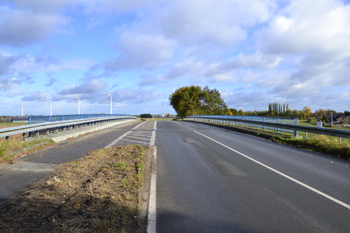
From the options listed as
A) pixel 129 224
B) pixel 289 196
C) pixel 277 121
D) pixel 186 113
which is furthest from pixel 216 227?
pixel 186 113

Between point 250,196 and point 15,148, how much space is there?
8855mm

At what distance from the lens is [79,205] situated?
169 inches

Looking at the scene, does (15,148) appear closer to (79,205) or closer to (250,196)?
(79,205)

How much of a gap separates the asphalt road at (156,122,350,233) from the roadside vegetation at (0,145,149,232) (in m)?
0.61

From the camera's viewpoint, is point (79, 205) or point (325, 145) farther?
point (325, 145)

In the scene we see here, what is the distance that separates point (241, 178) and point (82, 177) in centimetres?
422

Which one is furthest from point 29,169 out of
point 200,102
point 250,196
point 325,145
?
point 200,102

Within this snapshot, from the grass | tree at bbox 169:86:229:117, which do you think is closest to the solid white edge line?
the grass

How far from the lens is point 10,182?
606 cm

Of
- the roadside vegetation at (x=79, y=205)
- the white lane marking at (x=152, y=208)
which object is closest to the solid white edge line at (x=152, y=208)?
the white lane marking at (x=152, y=208)

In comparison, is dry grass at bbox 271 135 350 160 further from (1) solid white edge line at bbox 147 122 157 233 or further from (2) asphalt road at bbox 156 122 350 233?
(1) solid white edge line at bbox 147 122 157 233

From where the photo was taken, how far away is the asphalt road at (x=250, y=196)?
414 centimetres

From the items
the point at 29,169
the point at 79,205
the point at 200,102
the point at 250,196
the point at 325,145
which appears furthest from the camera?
the point at 200,102

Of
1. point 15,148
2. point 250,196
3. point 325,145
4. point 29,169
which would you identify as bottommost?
point 250,196
